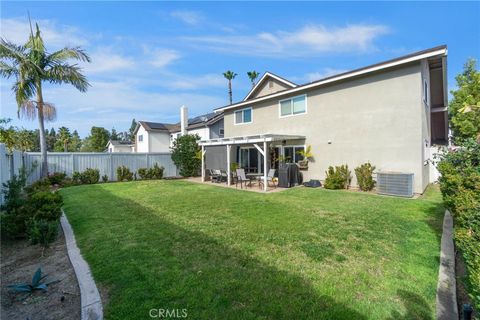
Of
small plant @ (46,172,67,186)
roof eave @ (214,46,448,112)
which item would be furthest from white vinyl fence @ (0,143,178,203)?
roof eave @ (214,46,448,112)

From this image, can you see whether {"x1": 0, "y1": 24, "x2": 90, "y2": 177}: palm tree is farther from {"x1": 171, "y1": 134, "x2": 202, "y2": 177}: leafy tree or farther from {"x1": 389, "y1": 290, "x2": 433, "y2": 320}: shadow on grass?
{"x1": 389, "y1": 290, "x2": 433, "y2": 320}: shadow on grass

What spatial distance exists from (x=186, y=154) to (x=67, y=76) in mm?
9041

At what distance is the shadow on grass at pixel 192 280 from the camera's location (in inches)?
110

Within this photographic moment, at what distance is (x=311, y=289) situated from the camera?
3.26 metres

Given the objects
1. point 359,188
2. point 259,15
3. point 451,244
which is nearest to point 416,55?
point 359,188

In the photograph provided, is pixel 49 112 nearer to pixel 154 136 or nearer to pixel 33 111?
pixel 33 111

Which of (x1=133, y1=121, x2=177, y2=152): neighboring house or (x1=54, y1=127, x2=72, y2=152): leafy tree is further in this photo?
(x1=54, y1=127, x2=72, y2=152): leafy tree

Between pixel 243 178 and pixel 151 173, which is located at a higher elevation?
pixel 151 173

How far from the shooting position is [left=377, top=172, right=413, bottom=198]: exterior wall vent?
1011 centimetres

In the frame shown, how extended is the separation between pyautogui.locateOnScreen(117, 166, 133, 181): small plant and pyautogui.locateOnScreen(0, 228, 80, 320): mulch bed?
1318cm

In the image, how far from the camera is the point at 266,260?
13.5ft

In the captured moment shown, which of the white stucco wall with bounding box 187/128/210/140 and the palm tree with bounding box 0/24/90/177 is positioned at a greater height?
the palm tree with bounding box 0/24/90/177

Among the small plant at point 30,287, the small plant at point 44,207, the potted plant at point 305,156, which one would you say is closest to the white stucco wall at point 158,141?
the potted plant at point 305,156

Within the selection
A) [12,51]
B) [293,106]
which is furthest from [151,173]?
[293,106]
